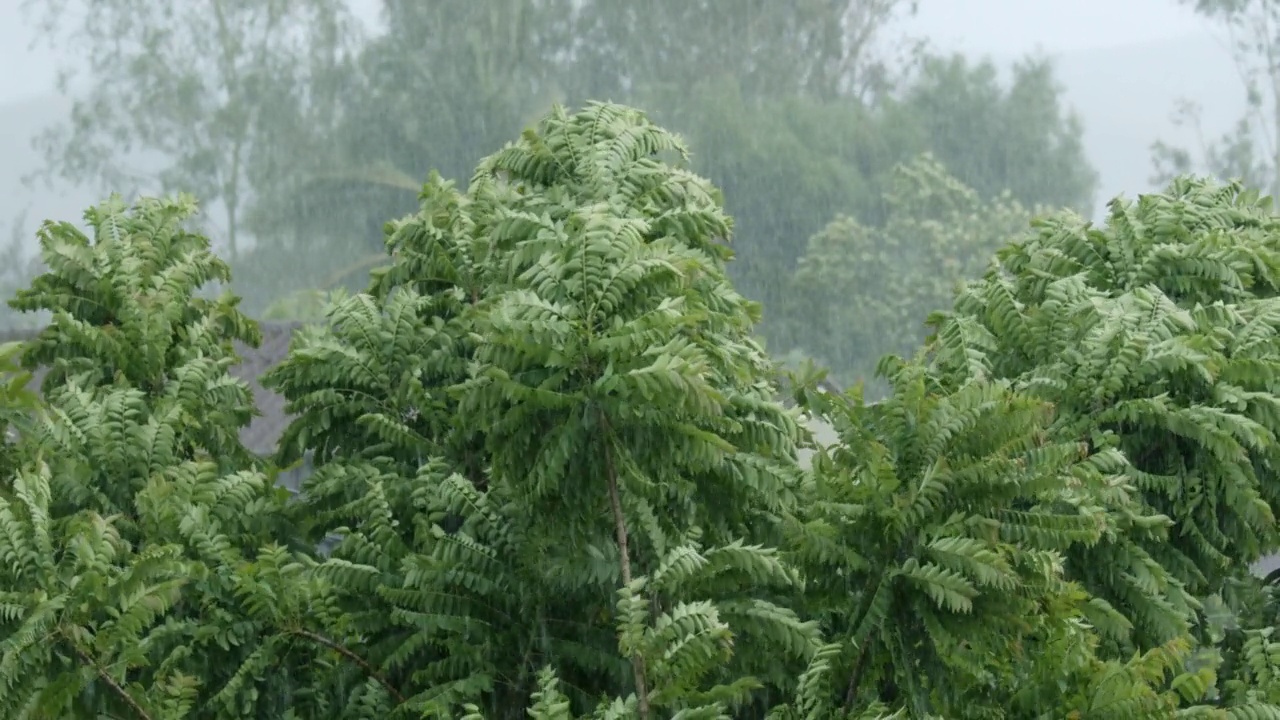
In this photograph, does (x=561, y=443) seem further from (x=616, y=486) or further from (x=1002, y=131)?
(x=1002, y=131)

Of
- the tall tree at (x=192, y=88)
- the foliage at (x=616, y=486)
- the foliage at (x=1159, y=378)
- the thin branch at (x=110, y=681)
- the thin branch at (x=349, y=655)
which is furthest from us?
the tall tree at (x=192, y=88)

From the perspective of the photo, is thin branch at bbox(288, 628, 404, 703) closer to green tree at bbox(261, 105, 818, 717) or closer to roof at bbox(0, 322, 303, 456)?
green tree at bbox(261, 105, 818, 717)

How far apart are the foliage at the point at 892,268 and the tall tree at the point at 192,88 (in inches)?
916

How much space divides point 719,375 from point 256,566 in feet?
7.73

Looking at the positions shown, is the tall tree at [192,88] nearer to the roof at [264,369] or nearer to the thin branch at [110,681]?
the roof at [264,369]

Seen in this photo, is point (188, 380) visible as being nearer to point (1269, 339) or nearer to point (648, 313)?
point (648, 313)

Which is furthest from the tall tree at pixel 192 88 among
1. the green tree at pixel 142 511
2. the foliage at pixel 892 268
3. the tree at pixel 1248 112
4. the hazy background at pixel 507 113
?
the green tree at pixel 142 511

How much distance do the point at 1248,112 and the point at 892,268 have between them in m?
19.6

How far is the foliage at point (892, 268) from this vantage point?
62812 millimetres

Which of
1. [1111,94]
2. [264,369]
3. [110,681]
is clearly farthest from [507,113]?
[1111,94]

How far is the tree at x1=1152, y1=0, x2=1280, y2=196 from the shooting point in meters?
73.1

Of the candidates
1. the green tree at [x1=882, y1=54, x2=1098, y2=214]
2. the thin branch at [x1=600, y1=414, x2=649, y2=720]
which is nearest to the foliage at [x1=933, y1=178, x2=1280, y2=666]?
the thin branch at [x1=600, y1=414, x2=649, y2=720]

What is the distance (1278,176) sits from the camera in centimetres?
7306

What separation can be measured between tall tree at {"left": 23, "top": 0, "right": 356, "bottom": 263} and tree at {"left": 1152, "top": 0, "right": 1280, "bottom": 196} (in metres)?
34.9
